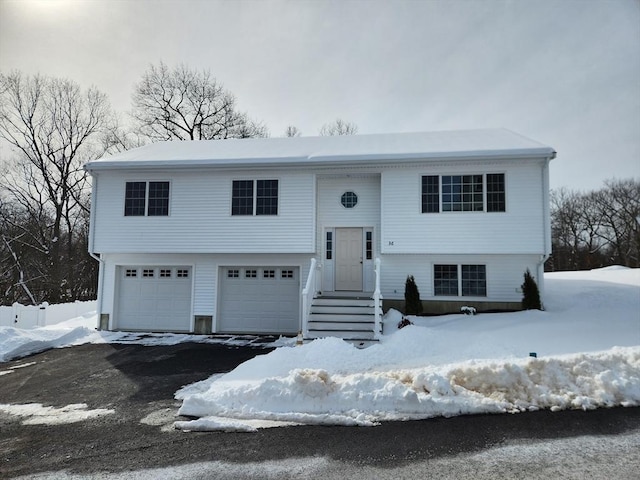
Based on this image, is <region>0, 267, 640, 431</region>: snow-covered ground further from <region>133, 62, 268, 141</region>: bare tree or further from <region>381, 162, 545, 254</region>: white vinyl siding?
<region>133, 62, 268, 141</region>: bare tree

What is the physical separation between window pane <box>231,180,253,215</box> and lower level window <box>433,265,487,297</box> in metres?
6.14

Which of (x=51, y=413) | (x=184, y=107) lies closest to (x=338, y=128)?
(x=184, y=107)

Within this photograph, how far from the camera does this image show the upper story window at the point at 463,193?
35.7ft

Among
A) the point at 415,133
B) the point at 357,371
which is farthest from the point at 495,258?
the point at 357,371

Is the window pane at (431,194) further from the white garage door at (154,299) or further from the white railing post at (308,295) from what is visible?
the white garage door at (154,299)

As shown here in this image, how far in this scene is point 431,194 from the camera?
11.1 meters

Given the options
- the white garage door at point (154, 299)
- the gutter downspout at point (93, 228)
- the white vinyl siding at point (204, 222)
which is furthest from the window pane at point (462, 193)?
the gutter downspout at point (93, 228)

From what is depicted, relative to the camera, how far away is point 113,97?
24906 mm

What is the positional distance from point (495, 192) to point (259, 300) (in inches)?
312

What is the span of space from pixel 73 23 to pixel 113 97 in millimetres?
16659

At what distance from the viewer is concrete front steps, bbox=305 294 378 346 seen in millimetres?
9508

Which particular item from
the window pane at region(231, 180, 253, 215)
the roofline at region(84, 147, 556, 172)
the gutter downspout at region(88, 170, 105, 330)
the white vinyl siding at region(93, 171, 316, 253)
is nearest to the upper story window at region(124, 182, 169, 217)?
the white vinyl siding at region(93, 171, 316, 253)

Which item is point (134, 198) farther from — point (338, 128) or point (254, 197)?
point (338, 128)

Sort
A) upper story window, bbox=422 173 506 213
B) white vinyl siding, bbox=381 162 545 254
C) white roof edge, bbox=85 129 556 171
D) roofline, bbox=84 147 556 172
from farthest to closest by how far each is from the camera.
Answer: upper story window, bbox=422 173 506 213 → white roof edge, bbox=85 129 556 171 → white vinyl siding, bbox=381 162 545 254 → roofline, bbox=84 147 556 172
